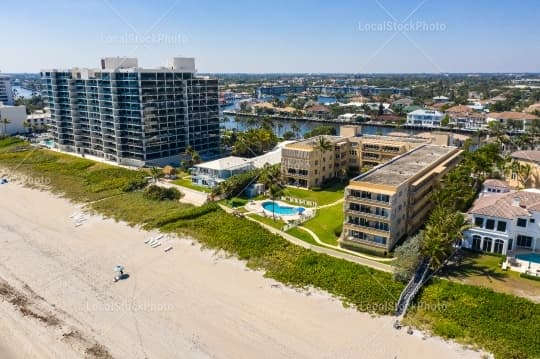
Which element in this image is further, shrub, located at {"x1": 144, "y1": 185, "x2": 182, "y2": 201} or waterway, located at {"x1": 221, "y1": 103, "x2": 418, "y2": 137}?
waterway, located at {"x1": 221, "y1": 103, "x2": 418, "y2": 137}

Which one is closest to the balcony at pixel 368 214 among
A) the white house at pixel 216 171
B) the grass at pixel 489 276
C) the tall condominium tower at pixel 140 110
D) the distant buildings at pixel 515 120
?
the grass at pixel 489 276

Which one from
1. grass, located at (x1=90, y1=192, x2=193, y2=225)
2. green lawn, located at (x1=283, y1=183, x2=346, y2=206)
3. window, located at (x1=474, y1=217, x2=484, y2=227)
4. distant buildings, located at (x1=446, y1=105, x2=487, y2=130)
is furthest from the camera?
distant buildings, located at (x1=446, y1=105, x2=487, y2=130)

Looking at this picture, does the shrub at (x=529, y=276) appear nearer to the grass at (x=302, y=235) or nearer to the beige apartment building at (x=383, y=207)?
the beige apartment building at (x=383, y=207)

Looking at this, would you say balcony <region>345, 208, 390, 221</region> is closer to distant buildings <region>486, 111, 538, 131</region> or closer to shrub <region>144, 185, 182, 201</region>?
shrub <region>144, 185, 182, 201</region>

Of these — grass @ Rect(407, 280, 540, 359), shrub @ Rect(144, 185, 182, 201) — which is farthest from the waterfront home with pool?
shrub @ Rect(144, 185, 182, 201)

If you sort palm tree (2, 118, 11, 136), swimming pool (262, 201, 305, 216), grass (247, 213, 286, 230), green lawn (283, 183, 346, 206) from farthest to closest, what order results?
palm tree (2, 118, 11, 136), green lawn (283, 183, 346, 206), swimming pool (262, 201, 305, 216), grass (247, 213, 286, 230)

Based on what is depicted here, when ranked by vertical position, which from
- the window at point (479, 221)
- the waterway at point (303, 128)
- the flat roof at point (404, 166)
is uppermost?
the flat roof at point (404, 166)

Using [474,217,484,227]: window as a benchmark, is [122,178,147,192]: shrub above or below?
below
